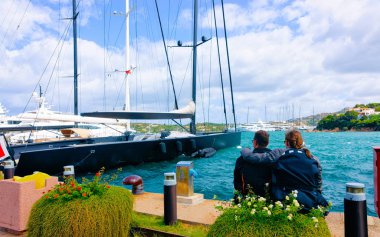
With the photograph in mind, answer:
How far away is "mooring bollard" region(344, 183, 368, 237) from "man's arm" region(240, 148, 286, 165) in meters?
0.77

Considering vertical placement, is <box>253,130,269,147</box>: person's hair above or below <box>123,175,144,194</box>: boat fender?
above

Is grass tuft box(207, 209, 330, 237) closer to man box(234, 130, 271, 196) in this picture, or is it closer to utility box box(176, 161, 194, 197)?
man box(234, 130, 271, 196)

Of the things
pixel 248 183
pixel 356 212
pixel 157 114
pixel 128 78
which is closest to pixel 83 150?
pixel 157 114

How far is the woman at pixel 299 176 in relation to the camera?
3359 millimetres

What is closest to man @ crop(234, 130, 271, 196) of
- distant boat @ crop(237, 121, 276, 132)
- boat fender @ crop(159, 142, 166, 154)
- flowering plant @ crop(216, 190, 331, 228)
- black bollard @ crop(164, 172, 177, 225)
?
flowering plant @ crop(216, 190, 331, 228)

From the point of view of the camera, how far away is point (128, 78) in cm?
2523

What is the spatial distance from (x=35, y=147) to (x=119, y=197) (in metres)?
15.5

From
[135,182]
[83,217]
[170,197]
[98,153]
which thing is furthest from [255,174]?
[98,153]

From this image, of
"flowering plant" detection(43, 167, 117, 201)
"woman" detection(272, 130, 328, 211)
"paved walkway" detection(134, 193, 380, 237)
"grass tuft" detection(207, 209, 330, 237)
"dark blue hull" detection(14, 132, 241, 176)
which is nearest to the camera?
"grass tuft" detection(207, 209, 330, 237)

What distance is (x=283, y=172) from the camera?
3.42 m

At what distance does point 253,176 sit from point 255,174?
0.03 meters

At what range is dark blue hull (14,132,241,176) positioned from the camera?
14.4 m

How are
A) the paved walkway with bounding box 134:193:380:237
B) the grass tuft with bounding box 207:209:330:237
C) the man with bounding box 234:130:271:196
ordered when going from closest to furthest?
the grass tuft with bounding box 207:209:330:237, the man with bounding box 234:130:271:196, the paved walkway with bounding box 134:193:380:237

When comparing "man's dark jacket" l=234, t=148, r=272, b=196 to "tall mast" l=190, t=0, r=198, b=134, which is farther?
"tall mast" l=190, t=0, r=198, b=134
